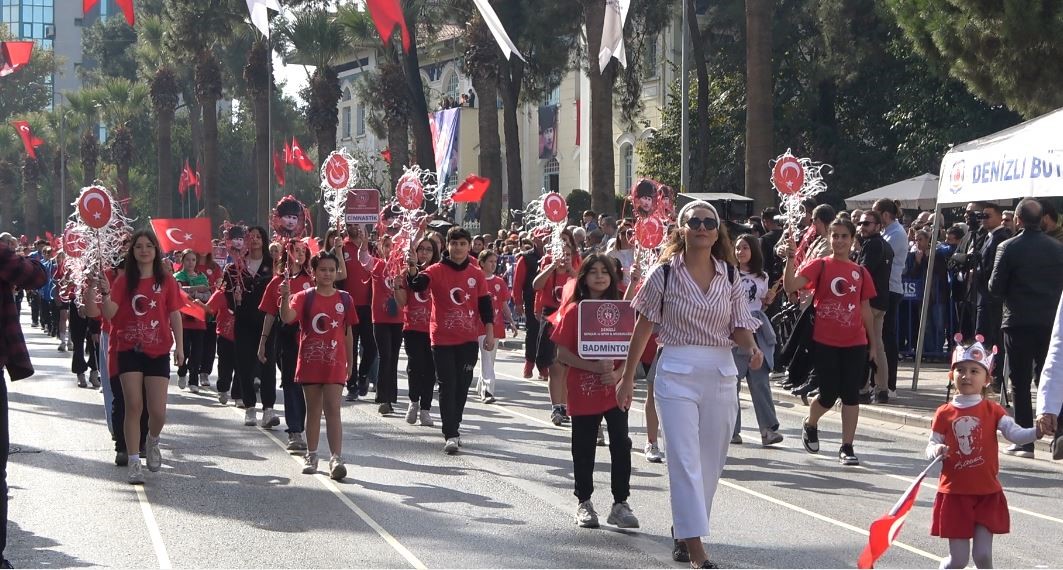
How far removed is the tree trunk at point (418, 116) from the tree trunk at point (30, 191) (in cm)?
4669

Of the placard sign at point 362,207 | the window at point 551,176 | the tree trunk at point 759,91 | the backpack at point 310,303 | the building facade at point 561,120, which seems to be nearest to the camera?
the backpack at point 310,303

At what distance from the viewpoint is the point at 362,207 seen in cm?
1819

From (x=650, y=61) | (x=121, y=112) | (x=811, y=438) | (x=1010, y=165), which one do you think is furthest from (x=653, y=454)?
(x=121, y=112)

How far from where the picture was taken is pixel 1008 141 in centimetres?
1298

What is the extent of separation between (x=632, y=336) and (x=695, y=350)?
471 mm

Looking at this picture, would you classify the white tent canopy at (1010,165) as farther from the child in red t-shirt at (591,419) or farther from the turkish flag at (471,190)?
the turkish flag at (471,190)

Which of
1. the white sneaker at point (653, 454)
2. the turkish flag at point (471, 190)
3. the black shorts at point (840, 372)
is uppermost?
the turkish flag at point (471, 190)

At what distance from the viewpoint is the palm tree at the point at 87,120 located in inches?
2790

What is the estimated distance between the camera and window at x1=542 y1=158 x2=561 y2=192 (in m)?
56.2

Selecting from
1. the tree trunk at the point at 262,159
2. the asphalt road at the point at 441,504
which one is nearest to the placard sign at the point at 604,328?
the asphalt road at the point at 441,504

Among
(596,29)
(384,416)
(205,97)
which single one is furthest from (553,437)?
(205,97)

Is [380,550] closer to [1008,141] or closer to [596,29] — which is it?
[1008,141]

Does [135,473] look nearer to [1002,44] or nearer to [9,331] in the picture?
[9,331]

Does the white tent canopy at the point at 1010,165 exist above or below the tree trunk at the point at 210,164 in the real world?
below
